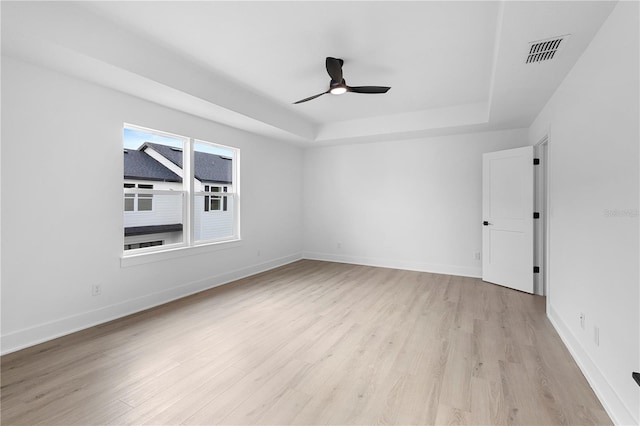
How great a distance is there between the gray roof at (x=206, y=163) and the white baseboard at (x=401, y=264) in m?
2.77

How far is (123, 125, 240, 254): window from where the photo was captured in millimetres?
3453

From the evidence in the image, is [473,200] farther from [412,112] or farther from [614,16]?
[614,16]

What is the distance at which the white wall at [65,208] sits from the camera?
2.46 meters

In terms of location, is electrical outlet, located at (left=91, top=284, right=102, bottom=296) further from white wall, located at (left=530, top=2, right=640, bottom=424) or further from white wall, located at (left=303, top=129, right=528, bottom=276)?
white wall, located at (left=530, top=2, right=640, bottom=424)

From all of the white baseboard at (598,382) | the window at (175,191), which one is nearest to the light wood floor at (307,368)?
the white baseboard at (598,382)

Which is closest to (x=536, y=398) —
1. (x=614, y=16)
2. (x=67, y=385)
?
(x=614, y=16)

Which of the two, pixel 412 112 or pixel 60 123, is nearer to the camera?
pixel 60 123

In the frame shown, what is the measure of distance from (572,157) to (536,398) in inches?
79.4

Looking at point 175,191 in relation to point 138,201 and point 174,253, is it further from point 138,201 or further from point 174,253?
point 174,253

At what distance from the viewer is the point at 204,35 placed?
8.73 ft

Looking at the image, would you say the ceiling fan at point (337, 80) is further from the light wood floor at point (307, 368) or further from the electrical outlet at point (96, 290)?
the electrical outlet at point (96, 290)

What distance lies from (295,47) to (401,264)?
4.29 meters

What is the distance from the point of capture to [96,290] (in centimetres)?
302

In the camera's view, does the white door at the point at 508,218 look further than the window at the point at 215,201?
No
